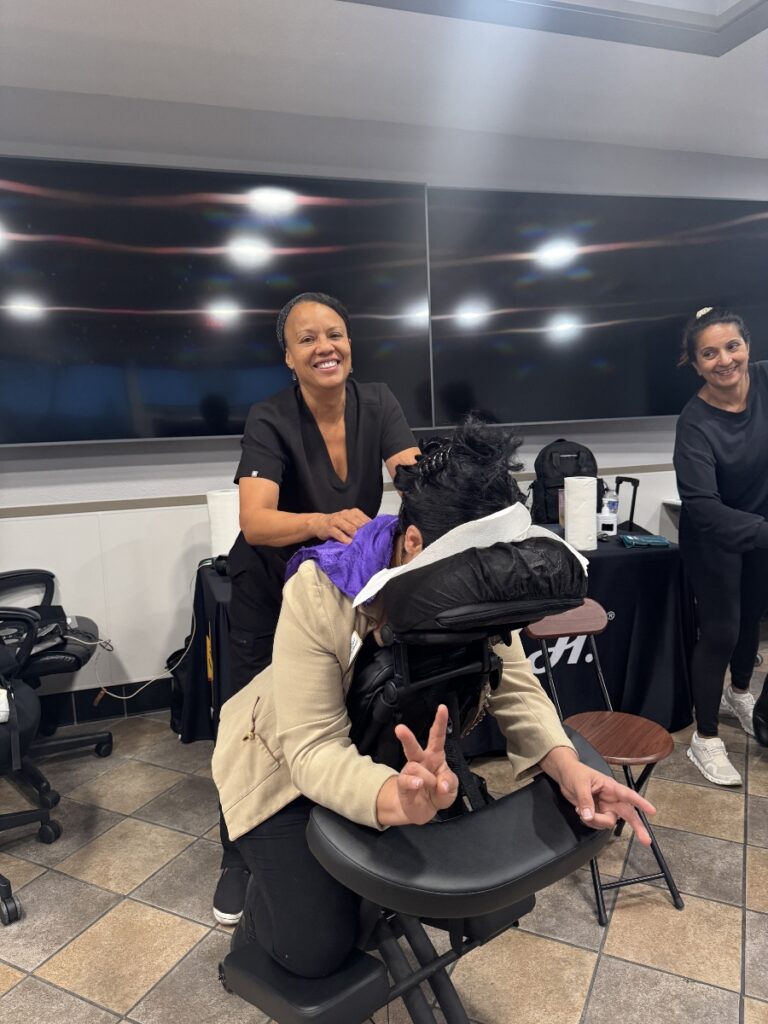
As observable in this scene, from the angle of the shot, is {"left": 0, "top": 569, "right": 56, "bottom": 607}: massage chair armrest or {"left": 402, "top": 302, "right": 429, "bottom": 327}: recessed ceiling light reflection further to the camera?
{"left": 402, "top": 302, "right": 429, "bottom": 327}: recessed ceiling light reflection

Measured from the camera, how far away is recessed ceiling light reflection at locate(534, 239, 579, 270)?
326 cm

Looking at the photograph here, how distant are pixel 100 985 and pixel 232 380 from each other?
210 cm

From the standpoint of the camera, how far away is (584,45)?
2.57 meters

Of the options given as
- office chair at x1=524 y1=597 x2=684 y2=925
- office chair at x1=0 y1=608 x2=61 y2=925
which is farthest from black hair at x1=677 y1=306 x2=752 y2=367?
office chair at x1=0 y1=608 x2=61 y2=925

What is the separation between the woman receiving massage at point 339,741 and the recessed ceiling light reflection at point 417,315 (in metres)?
2.10

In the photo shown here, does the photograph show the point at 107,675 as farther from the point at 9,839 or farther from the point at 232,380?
Answer: the point at 232,380

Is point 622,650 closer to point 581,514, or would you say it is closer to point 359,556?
point 581,514

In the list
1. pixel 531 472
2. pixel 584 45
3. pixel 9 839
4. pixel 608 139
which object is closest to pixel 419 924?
pixel 9 839

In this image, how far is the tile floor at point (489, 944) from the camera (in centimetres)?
147

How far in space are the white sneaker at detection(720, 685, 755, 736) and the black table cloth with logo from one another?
209 mm

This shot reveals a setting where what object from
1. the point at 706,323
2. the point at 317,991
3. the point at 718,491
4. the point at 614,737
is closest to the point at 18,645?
the point at 317,991

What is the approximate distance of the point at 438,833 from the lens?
88 centimetres

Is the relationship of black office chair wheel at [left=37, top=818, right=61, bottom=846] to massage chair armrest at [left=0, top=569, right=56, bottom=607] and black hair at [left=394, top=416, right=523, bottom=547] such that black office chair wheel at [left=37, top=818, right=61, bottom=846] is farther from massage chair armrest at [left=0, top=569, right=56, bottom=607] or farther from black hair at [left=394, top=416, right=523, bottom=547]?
black hair at [left=394, top=416, right=523, bottom=547]

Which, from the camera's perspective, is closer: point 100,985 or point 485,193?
point 100,985
